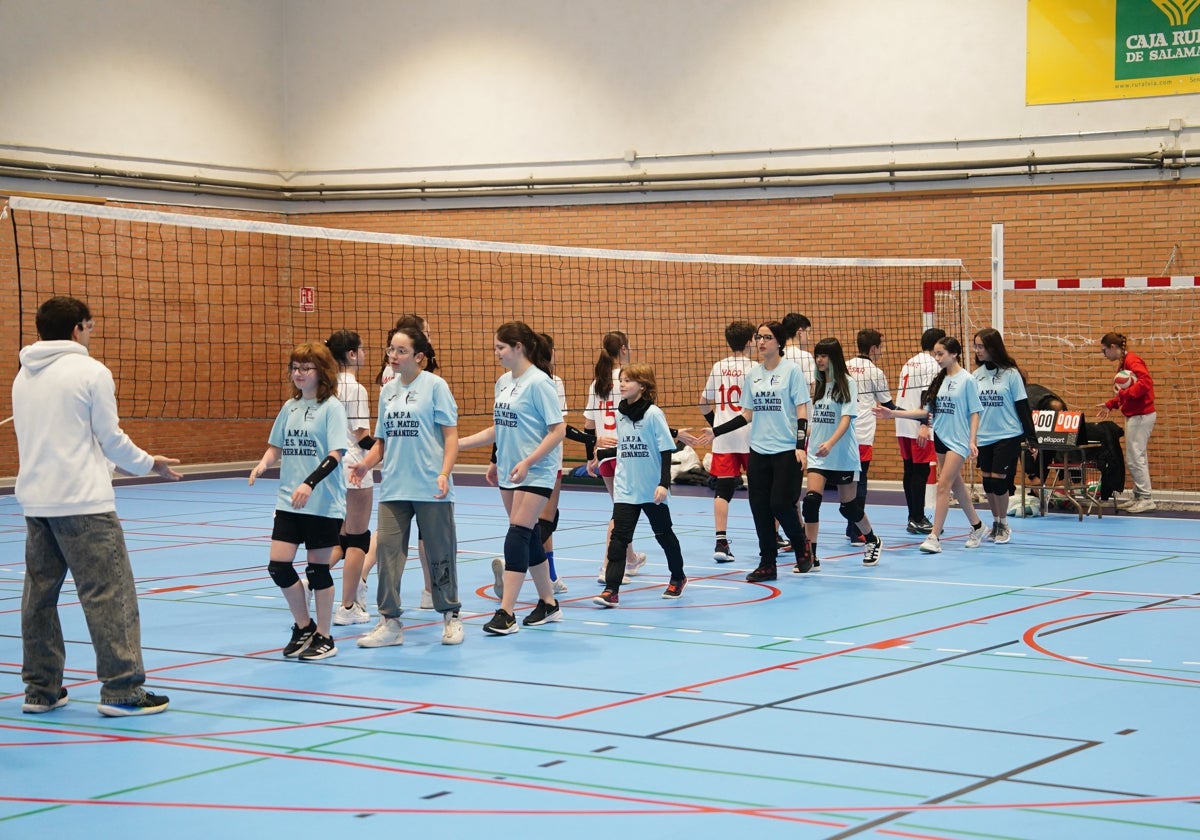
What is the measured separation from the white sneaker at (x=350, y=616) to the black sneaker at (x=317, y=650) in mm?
1135

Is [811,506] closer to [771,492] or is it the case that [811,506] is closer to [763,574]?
[771,492]

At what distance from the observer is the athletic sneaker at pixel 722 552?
460 inches

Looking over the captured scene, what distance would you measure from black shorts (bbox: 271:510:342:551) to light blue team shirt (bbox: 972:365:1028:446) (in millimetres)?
7068

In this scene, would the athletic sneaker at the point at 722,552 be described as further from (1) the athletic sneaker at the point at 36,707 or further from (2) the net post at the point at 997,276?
(1) the athletic sneaker at the point at 36,707

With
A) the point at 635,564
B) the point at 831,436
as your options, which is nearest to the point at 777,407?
the point at 831,436

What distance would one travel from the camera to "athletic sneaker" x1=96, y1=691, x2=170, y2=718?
6.40 metres

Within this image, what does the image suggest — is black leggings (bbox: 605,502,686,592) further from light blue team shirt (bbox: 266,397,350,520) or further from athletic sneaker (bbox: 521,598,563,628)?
light blue team shirt (bbox: 266,397,350,520)

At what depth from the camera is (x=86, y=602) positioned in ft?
20.9

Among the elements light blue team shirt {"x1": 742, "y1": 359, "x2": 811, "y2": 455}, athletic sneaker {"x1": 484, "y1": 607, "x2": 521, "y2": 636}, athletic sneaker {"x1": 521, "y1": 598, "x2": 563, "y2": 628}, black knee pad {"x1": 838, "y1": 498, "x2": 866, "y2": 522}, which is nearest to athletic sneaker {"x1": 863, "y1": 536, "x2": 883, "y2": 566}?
black knee pad {"x1": 838, "y1": 498, "x2": 866, "y2": 522}

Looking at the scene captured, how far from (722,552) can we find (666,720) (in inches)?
216

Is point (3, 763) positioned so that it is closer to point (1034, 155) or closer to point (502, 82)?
point (1034, 155)

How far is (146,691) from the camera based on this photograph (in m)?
6.61

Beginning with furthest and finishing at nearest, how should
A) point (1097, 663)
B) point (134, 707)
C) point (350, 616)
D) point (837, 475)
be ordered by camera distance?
point (837, 475) < point (350, 616) < point (1097, 663) < point (134, 707)

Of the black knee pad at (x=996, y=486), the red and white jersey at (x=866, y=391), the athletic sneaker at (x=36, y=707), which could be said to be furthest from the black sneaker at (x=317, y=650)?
the black knee pad at (x=996, y=486)
